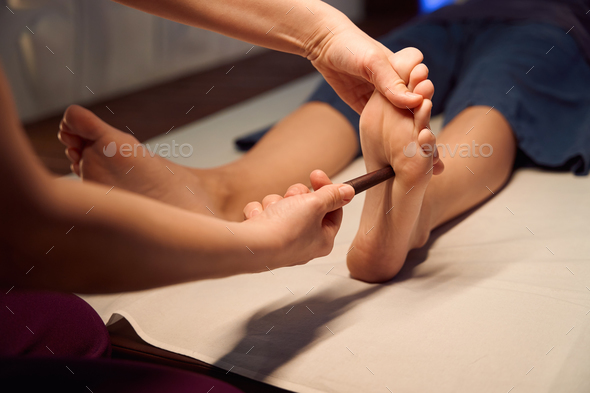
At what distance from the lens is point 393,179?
632mm

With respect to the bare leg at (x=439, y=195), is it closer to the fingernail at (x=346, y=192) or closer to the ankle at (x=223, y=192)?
the fingernail at (x=346, y=192)

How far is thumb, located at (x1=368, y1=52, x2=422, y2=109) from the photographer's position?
0.58 meters

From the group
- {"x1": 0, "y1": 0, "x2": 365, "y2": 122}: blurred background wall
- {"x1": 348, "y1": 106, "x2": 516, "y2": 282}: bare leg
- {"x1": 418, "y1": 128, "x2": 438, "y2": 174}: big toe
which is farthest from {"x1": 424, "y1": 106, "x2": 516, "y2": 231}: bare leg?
{"x1": 0, "y1": 0, "x2": 365, "y2": 122}: blurred background wall

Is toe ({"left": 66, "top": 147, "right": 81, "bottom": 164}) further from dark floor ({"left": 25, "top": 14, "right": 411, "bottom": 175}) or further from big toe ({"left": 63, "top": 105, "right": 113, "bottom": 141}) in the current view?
dark floor ({"left": 25, "top": 14, "right": 411, "bottom": 175})

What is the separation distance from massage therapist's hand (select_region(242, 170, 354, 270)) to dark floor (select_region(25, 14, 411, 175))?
1.13 metres

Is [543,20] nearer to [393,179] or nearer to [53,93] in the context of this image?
[393,179]

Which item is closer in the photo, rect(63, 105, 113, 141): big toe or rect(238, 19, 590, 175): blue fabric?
rect(63, 105, 113, 141): big toe

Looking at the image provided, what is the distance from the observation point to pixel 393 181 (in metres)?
0.63

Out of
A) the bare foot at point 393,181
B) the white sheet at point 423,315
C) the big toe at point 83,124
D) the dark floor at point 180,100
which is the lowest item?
the white sheet at point 423,315

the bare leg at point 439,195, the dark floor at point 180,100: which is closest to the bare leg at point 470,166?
the bare leg at point 439,195

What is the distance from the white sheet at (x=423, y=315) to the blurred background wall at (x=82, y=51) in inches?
63.5

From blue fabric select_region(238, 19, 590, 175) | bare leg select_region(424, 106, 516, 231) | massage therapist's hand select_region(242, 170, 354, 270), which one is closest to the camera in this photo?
massage therapist's hand select_region(242, 170, 354, 270)

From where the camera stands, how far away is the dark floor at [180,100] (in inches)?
68.9

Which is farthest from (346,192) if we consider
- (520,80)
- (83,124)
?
(520,80)
